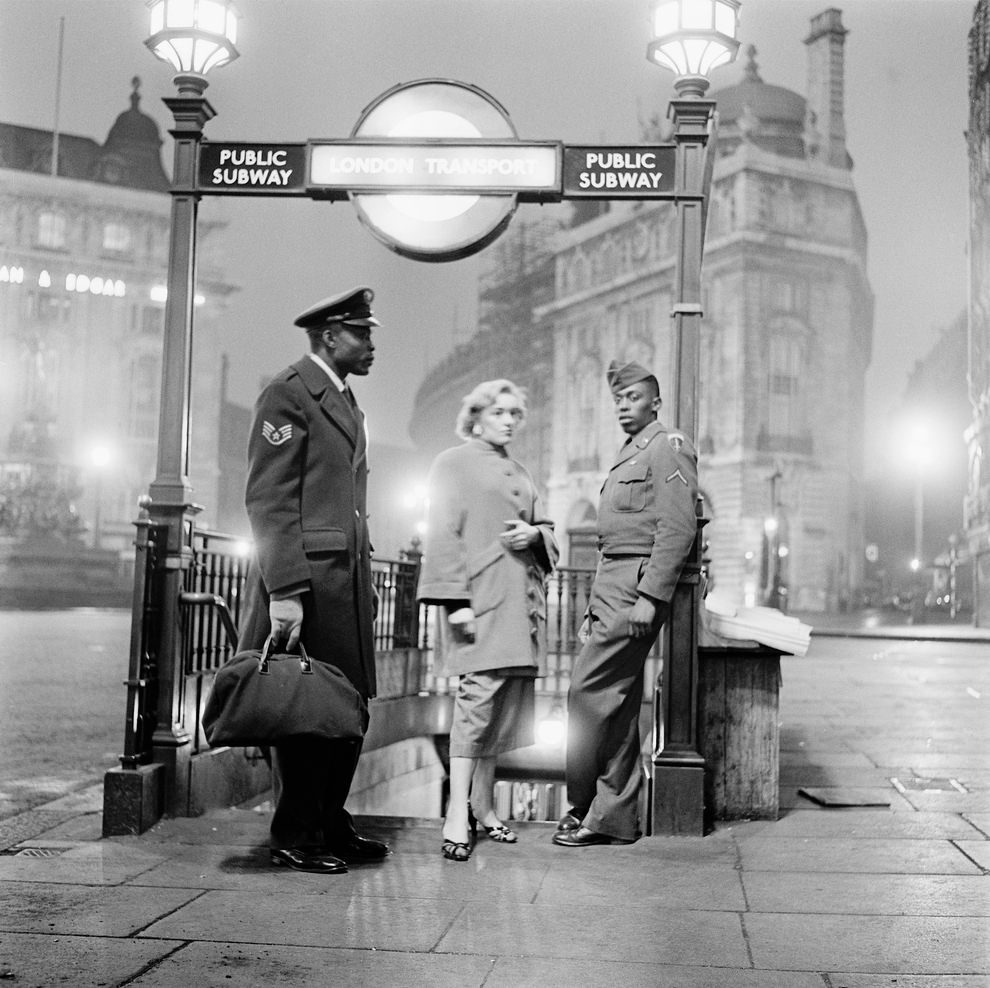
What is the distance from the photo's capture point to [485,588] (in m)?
5.44

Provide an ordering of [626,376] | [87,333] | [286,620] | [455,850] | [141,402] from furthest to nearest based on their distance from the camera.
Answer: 1. [141,402]
2. [87,333]
3. [626,376]
4. [455,850]
5. [286,620]

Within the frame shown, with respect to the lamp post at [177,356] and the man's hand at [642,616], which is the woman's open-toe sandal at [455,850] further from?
the lamp post at [177,356]

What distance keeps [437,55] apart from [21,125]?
77.2 ft

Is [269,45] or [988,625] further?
[269,45]

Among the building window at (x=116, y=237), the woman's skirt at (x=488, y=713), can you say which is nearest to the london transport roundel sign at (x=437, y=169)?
the woman's skirt at (x=488, y=713)

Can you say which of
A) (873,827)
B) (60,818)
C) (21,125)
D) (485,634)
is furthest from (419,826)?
(21,125)

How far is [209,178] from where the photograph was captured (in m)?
6.09

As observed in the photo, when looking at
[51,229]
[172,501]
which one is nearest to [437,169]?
[172,501]

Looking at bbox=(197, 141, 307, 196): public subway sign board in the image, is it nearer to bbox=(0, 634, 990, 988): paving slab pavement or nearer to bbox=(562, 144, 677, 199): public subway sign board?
bbox=(562, 144, 677, 199): public subway sign board

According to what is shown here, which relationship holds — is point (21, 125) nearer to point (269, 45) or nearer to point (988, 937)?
point (269, 45)

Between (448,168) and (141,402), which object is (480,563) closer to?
(448,168)

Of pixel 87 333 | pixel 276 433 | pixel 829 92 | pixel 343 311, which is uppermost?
pixel 829 92

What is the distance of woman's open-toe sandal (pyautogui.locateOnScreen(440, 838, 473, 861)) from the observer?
4.98 metres

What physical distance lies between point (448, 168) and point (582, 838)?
3082 millimetres
